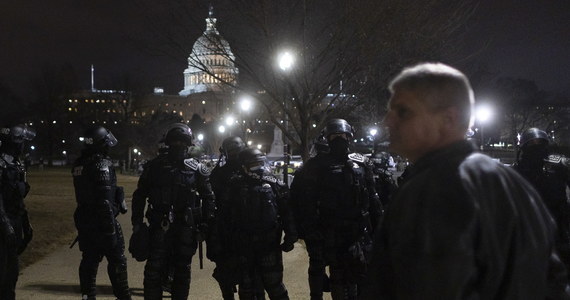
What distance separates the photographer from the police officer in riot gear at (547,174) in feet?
22.9

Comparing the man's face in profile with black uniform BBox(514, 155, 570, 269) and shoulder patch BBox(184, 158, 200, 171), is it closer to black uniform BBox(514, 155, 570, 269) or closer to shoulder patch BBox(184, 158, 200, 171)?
shoulder patch BBox(184, 158, 200, 171)

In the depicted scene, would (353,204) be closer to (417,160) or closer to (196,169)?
(196,169)

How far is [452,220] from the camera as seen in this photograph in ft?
5.56

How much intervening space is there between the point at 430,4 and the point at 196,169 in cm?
602

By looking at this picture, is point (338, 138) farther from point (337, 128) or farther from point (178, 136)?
point (178, 136)

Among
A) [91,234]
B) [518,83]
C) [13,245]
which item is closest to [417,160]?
[13,245]

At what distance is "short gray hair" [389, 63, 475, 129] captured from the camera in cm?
194

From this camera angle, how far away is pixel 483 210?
5.68 ft

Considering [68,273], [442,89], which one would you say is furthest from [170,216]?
[442,89]

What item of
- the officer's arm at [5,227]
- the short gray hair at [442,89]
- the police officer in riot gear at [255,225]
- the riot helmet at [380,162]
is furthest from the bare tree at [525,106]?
the short gray hair at [442,89]

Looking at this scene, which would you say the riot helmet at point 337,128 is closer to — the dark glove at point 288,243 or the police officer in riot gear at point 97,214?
the dark glove at point 288,243

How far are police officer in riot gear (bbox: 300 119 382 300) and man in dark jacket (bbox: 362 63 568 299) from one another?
14.3 ft

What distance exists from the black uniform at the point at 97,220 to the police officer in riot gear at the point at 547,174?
18.4ft

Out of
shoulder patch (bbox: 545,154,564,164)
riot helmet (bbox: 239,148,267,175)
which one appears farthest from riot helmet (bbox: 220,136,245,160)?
shoulder patch (bbox: 545,154,564,164)
